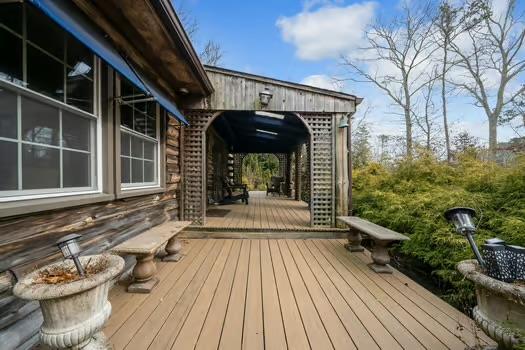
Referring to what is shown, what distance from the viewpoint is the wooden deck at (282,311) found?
1.85 meters

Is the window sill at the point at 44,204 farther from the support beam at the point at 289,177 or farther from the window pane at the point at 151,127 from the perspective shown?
the support beam at the point at 289,177

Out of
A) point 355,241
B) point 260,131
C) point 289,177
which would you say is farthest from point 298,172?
point 355,241

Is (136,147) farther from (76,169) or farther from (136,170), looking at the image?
(76,169)

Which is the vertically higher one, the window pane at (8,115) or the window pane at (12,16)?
the window pane at (12,16)

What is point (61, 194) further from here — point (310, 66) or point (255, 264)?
point (310, 66)

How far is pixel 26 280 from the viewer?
Result: 4.52 ft

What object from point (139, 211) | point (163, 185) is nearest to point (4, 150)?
point (139, 211)

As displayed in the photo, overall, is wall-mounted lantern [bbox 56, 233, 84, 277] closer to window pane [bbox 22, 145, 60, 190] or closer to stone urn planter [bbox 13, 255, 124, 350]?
stone urn planter [bbox 13, 255, 124, 350]

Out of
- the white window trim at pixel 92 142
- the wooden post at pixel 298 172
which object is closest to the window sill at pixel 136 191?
the white window trim at pixel 92 142

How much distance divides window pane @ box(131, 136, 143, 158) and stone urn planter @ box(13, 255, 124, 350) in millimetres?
2063

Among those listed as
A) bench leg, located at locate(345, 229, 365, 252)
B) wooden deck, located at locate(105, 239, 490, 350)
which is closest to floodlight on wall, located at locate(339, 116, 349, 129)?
bench leg, located at locate(345, 229, 365, 252)

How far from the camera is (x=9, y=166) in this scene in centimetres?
163

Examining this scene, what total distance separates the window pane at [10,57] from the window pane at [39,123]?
15 centimetres

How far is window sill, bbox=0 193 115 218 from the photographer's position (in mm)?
1505
